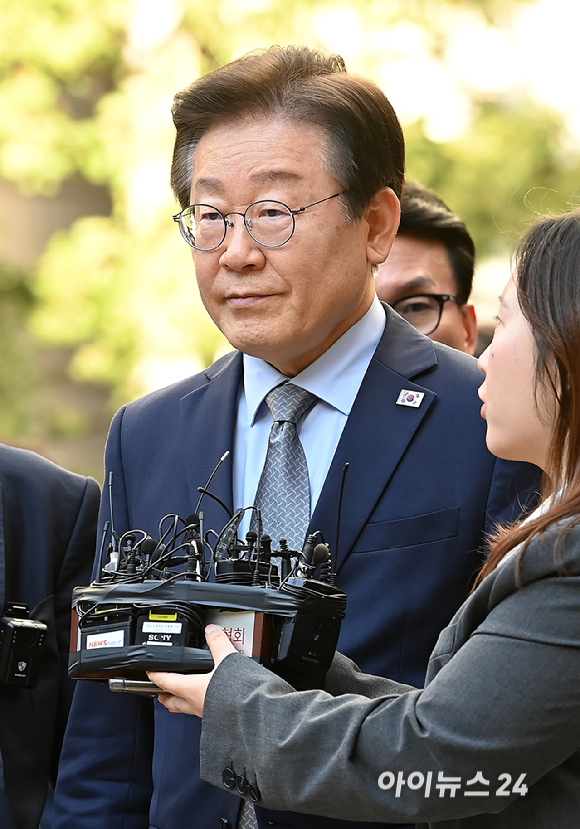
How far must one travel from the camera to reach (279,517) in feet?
8.38

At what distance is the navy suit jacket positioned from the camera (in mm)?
2422

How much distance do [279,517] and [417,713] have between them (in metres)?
0.79

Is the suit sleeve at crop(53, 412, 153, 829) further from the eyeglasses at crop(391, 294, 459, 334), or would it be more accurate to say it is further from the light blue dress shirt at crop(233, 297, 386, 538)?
the eyeglasses at crop(391, 294, 459, 334)

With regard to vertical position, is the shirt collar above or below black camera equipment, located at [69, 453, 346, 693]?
above

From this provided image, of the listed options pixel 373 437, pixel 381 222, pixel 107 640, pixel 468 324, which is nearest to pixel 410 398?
pixel 373 437

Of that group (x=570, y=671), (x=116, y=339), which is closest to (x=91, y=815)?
(x=570, y=671)

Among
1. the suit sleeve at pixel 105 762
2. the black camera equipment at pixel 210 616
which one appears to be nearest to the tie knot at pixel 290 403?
the suit sleeve at pixel 105 762

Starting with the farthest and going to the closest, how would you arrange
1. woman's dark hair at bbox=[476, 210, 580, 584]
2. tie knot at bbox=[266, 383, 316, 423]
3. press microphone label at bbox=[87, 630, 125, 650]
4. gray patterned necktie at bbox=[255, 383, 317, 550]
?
tie knot at bbox=[266, 383, 316, 423], gray patterned necktie at bbox=[255, 383, 317, 550], press microphone label at bbox=[87, 630, 125, 650], woman's dark hair at bbox=[476, 210, 580, 584]

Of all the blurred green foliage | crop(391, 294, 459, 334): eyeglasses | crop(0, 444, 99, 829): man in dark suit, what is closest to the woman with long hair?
crop(0, 444, 99, 829): man in dark suit

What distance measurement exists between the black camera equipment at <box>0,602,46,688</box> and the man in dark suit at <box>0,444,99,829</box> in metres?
0.03

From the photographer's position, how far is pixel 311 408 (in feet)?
8.80

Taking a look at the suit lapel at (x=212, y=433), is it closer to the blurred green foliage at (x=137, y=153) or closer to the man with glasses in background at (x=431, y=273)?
the man with glasses in background at (x=431, y=273)

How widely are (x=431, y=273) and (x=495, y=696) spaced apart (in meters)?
2.49

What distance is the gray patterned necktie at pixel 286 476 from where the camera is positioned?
254cm
